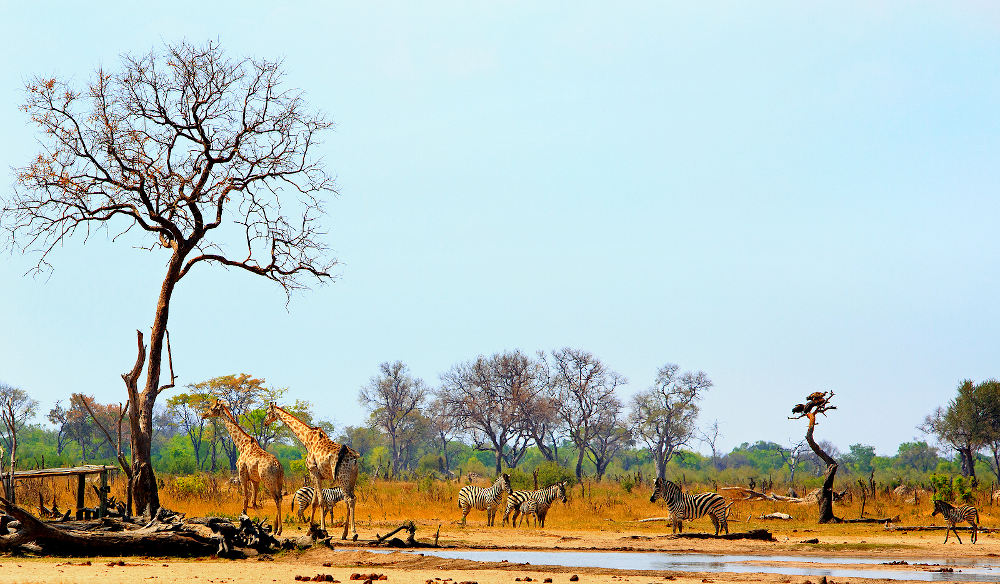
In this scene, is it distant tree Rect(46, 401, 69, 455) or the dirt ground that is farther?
distant tree Rect(46, 401, 69, 455)

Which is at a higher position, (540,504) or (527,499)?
(527,499)

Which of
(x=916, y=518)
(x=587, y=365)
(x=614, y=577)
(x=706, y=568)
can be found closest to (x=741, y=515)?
(x=916, y=518)

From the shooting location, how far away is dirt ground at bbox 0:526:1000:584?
13977mm

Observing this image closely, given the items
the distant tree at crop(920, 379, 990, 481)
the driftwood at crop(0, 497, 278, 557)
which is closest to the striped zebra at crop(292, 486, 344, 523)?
the driftwood at crop(0, 497, 278, 557)

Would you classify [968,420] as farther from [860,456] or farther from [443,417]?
[860,456]

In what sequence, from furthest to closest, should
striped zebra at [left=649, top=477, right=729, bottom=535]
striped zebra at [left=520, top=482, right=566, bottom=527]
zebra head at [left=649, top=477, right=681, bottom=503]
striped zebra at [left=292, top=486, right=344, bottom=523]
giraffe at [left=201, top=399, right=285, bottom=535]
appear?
striped zebra at [left=520, top=482, right=566, bottom=527]
zebra head at [left=649, top=477, right=681, bottom=503]
striped zebra at [left=649, top=477, right=729, bottom=535]
striped zebra at [left=292, top=486, right=344, bottom=523]
giraffe at [left=201, top=399, right=285, bottom=535]

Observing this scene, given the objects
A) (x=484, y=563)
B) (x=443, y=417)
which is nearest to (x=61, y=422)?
(x=443, y=417)

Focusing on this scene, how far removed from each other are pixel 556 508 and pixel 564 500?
352cm

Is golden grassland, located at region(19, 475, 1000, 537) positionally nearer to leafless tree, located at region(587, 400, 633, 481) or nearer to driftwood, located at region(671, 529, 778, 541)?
driftwood, located at region(671, 529, 778, 541)

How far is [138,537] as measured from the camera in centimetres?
1625

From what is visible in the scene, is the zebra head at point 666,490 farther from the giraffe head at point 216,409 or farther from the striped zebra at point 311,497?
the giraffe head at point 216,409

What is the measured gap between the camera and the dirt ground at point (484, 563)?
14.0 m

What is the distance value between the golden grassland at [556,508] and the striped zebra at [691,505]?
0.65 meters

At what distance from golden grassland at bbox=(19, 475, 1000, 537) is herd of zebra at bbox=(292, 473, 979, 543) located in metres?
0.57
